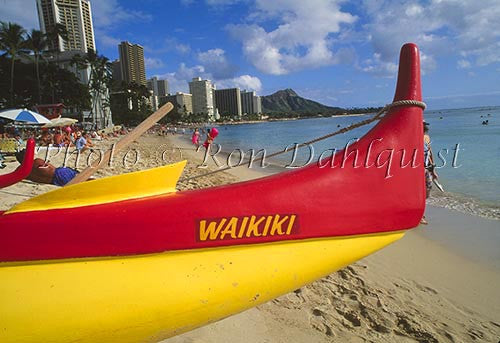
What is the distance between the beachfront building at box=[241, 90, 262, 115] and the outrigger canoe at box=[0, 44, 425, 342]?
636 feet

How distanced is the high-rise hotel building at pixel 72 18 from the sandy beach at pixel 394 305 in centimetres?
8251

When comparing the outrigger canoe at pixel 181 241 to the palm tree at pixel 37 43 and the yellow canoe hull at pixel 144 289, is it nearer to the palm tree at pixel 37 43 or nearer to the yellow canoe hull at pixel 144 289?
the yellow canoe hull at pixel 144 289

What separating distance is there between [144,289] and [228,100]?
187205mm

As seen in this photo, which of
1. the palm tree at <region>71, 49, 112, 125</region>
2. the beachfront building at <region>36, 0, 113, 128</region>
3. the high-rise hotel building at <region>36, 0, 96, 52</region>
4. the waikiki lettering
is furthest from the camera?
the high-rise hotel building at <region>36, 0, 96, 52</region>

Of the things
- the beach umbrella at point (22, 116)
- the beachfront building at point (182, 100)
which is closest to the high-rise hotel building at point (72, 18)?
the beachfront building at point (182, 100)

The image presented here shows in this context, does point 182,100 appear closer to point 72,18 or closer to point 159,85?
point 159,85

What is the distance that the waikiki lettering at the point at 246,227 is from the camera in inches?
66.4

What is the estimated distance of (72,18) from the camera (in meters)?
77.7

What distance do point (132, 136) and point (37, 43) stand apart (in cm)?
4579

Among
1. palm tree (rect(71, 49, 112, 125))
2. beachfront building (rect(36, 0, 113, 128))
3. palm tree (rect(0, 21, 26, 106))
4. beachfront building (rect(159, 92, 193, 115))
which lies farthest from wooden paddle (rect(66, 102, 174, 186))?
beachfront building (rect(159, 92, 193, 115))

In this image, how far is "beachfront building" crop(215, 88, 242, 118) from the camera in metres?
182

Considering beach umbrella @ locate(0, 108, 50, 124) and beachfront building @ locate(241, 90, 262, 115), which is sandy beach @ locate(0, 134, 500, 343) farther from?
beachfront building @ locate(241, 90, 262, 115)

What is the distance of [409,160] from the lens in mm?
2084

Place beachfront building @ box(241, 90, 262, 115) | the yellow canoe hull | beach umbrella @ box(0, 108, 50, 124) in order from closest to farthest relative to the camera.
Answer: the yellow canoe hull < beach umbrella @ box(0, 108, 50, 124) < beachfront building @ box(241, 90, 262, 115)
